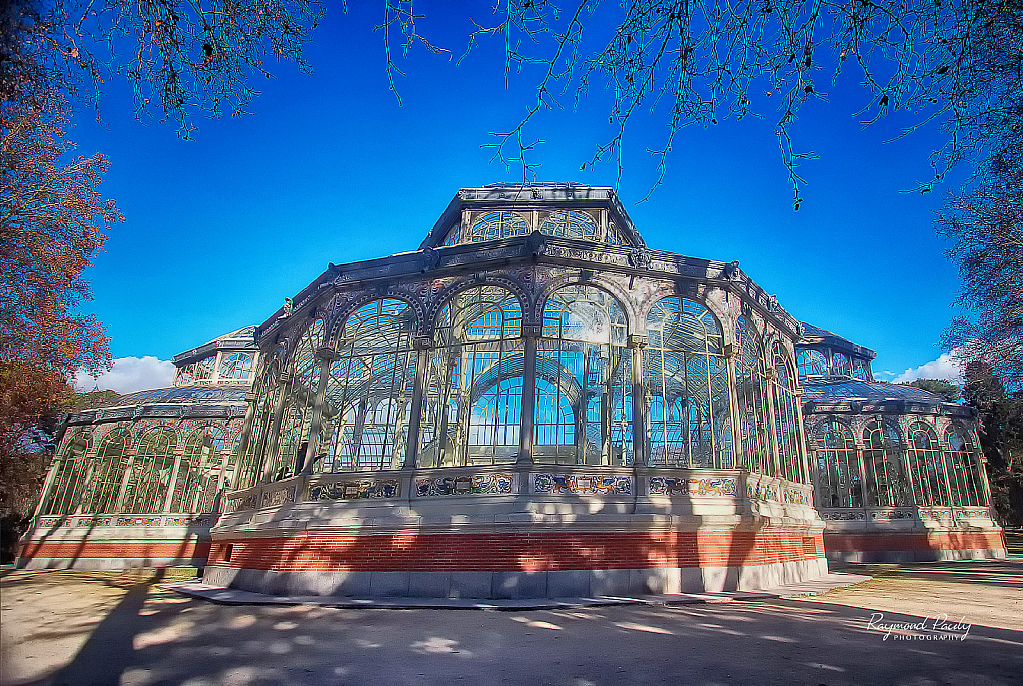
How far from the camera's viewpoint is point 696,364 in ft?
61.9

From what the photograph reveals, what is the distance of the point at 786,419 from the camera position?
1552 cm

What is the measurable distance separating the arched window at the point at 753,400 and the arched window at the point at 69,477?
957 inches

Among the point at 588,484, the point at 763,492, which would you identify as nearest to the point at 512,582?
the point at 588,484

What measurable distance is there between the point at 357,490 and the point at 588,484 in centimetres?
445

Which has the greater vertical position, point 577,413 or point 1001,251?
Answer: point 1001,251

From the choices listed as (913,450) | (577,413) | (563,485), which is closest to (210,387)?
(577,413)

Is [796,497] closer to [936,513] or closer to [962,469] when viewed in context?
[936,513]

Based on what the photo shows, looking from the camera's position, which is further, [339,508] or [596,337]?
[596,337]

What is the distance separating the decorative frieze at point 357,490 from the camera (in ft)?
36.7

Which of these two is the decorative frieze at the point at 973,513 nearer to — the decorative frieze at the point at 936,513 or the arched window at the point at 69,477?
the decorative frieze at the point at 936,513

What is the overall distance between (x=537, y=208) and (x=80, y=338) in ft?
39.6

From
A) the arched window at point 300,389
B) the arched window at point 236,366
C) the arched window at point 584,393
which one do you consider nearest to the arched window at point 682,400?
the arched window at point 584,393

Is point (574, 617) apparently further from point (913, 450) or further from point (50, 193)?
point (913, 450)

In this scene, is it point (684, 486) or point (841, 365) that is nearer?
point (684, 486)
